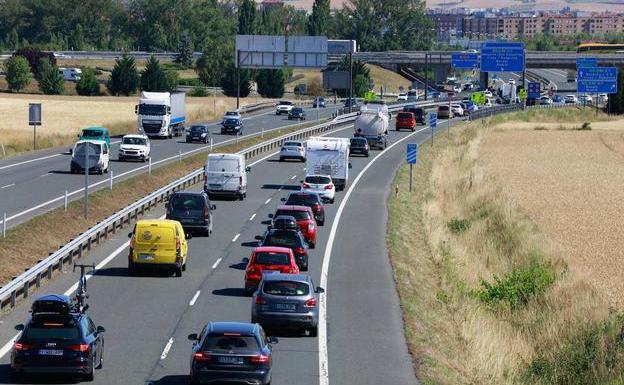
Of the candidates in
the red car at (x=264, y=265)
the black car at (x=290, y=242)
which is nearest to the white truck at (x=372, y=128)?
the black car at (x=290, y=242)

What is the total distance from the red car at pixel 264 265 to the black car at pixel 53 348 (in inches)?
416

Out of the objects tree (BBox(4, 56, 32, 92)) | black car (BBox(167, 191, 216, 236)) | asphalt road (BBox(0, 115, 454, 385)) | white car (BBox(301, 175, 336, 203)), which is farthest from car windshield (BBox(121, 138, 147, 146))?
tree (BBox(4, 56, 32, 92))

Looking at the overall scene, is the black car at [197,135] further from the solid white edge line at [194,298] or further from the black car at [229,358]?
the black car at [229,358]

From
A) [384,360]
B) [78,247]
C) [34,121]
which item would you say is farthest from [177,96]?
[384,360]

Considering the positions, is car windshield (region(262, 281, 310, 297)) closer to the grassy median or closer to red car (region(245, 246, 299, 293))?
the grassy median

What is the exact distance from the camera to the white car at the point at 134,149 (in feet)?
237

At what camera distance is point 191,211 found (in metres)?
44.7

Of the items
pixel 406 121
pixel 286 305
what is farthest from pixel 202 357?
pixel 406 121

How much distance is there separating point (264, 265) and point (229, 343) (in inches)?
445

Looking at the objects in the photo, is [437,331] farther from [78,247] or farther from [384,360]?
[78,247]

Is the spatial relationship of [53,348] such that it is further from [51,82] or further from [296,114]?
[51,82]

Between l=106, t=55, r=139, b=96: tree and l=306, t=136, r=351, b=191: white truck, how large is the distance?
314 feet

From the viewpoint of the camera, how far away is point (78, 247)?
39156 mm

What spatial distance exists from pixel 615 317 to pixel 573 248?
17.1 m
